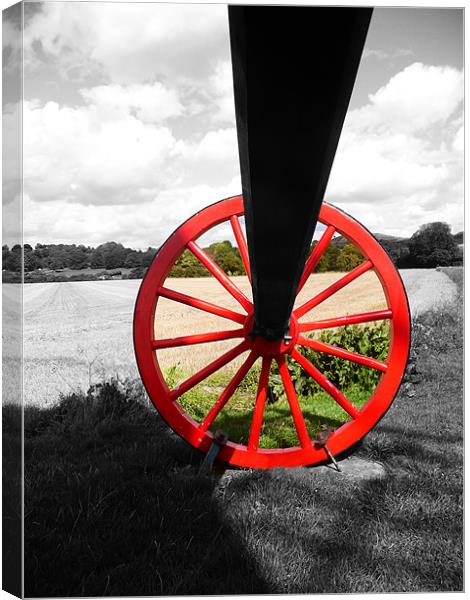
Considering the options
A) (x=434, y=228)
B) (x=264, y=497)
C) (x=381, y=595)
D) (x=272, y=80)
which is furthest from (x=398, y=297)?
(x=272, y=80)

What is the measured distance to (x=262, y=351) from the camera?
204 centimetres

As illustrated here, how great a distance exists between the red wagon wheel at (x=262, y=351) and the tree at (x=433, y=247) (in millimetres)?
1023

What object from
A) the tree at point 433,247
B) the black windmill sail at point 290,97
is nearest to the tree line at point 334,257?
the tree at point 433,247

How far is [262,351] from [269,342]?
0.15ft

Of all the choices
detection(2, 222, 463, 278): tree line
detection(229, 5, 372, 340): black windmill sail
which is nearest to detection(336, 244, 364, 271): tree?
detection(2, 222, 463, 278): tree line

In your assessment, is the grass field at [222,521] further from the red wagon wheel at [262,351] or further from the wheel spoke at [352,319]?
the wheel spoke at [352,319]

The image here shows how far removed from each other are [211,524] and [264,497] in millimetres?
221

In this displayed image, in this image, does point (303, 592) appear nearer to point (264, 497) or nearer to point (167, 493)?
point (264, 497)

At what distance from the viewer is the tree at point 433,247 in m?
3.10

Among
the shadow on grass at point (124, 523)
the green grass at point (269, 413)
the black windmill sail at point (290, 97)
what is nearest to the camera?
the black windmill sail at point (290, 97)

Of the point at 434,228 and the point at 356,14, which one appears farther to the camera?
the point at 434,228

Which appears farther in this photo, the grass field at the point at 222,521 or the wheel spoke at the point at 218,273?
the wheel spoke at the point at 218,273

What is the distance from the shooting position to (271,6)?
55cm

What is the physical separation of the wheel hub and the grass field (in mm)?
416
